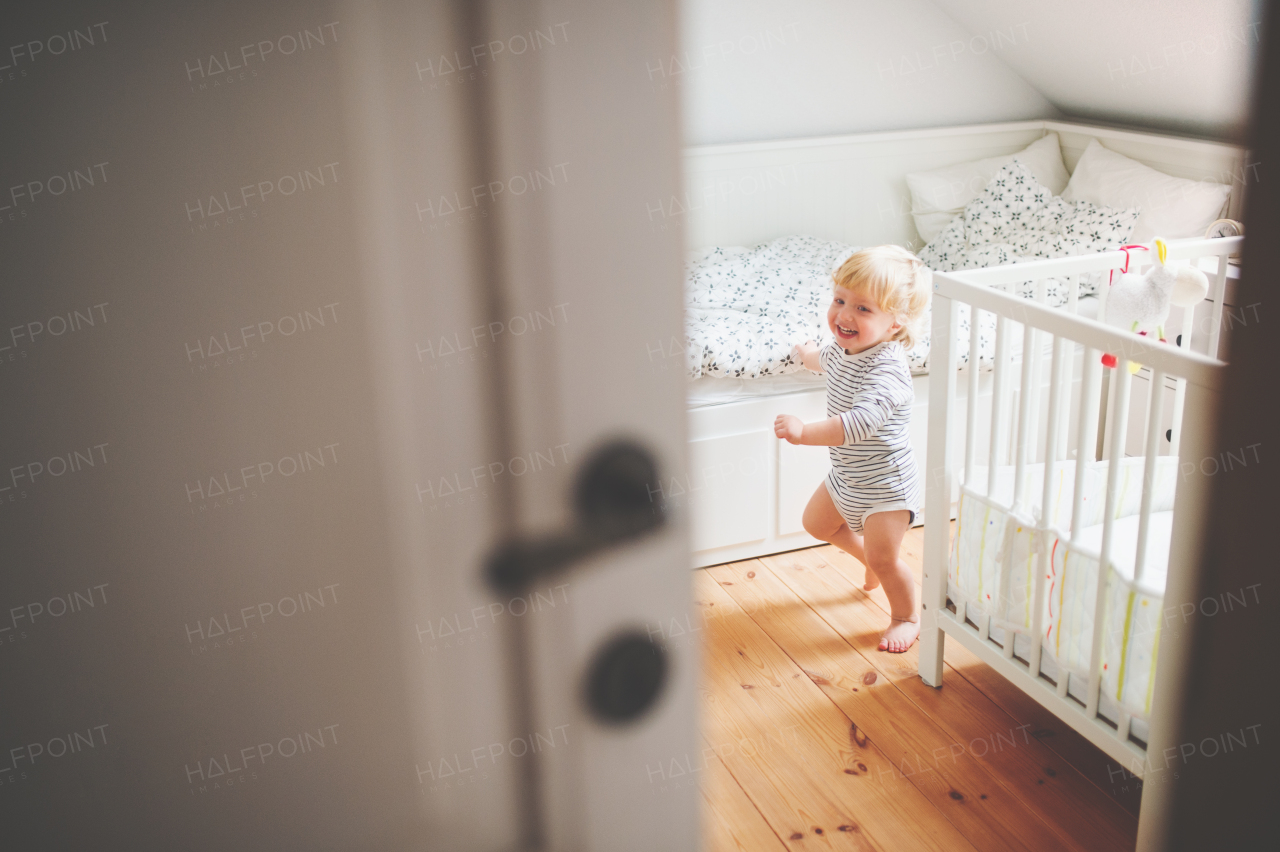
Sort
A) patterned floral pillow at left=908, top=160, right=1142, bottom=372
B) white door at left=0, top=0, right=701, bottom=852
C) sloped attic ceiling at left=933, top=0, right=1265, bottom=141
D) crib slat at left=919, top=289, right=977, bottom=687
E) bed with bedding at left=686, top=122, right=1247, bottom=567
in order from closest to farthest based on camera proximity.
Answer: white door at left=0, top=0, right=701, bottom=852 → crib slat at left=919, top=289, right=977, bottom=687 → bed with bedding at left=686, top=122, right=1247, bottom=567 → sloped attic ceiling at left=933, top=0, right=1265, bottom=141 → patterned floral pillow at left=908, top=160, right=1142, bottom=372

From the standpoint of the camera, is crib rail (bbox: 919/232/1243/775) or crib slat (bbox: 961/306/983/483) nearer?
crib rail (bbox: 919/232/1243/775)

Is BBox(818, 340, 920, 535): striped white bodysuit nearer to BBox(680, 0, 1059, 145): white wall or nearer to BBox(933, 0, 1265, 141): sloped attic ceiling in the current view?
BBox(933, 0, 1265, 141): sloped attic ceiling

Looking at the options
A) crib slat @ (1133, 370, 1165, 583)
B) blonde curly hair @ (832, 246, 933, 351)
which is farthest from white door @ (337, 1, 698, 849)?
blonde curly hair @ (832, 246, 933, 351)

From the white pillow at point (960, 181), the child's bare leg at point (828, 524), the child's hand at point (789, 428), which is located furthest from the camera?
the white pillow at point (960, 181)

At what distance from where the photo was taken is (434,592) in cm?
33

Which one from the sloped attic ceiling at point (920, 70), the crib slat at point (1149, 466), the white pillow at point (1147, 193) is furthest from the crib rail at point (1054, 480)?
the sloped attic ceiling at point (920, 70)

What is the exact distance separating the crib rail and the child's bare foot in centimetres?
11

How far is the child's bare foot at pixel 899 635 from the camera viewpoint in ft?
6.52

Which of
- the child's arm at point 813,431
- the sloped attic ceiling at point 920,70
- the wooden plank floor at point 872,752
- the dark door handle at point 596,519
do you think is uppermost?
the sloped attic ceiling at point 920,70

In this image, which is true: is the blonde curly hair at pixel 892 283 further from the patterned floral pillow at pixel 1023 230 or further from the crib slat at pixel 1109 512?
the patterned floral pillow at pixel 1023 230

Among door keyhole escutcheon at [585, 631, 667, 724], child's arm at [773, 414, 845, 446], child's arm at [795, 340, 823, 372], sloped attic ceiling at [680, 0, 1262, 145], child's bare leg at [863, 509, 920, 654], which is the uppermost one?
sloped attic ceiling at [680, 0, 1262, 145]

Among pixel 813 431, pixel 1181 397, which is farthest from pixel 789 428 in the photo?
pixel 1181 397

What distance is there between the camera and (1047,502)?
1516mm

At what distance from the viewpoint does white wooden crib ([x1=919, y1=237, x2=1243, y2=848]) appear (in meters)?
1.33
